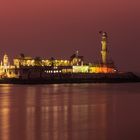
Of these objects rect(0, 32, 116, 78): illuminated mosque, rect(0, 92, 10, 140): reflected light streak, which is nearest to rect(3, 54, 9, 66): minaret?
rect(0, 32, 116, 78): illuminated mosque

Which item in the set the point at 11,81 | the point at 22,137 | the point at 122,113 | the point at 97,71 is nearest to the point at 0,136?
the point at 22,137

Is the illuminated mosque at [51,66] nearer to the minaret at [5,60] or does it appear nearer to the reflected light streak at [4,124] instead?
the minaret at [5,60]

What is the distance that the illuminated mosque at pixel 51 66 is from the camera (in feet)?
241

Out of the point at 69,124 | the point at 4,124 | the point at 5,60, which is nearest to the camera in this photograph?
the point at 4,124

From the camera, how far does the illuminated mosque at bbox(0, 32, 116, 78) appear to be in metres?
73.6

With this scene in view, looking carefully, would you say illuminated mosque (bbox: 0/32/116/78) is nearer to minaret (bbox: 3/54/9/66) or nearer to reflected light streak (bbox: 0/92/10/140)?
minaret (bbox: 3/54/9/66)

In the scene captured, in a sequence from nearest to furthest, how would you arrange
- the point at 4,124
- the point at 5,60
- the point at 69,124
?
the point at 4,124, the point at 69,124, the point at 5,60

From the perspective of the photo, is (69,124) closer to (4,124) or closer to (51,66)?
(4,124)

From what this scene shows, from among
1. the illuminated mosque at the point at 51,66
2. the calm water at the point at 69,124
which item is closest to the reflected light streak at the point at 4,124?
the calm water at the point at 69,124

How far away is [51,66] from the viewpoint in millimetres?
77125

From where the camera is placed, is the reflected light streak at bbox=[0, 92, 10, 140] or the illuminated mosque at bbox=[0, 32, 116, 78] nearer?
the reflected light streak at bbox=[0, 92, 10, 140]

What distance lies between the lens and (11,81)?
67.5 metres

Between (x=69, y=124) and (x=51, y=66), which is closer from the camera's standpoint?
(x=69, y=124)

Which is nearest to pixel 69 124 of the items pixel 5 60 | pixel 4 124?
pixel 4 124
